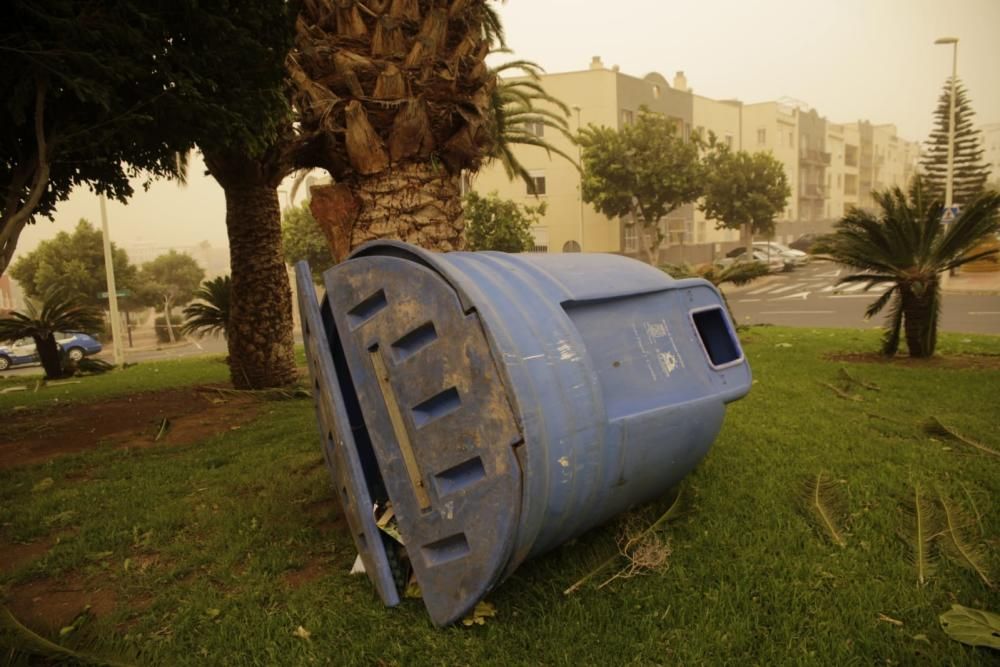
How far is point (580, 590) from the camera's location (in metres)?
2.79

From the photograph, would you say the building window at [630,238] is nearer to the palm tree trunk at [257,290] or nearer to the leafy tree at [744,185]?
the leafy tree at [744,185]

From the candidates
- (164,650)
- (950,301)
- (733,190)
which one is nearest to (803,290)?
(950,301)

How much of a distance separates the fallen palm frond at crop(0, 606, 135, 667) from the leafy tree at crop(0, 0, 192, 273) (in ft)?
9.03

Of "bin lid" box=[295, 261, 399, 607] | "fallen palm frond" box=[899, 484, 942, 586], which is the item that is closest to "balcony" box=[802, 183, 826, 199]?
"fallen palm frond" box=[899, 484, 942, 586]

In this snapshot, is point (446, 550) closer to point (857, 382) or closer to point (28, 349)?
point (857, 382)

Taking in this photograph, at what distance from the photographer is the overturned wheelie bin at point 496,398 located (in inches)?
87.9

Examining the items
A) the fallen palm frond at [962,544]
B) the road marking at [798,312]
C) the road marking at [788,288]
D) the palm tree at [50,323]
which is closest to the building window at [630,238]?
the road marking at [788,288]

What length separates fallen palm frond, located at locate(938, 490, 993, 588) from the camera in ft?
9.22

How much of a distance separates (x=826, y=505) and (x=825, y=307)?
18554 mm

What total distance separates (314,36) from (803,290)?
25.6 m

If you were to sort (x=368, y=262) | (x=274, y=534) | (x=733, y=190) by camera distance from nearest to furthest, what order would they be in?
(x=368, y=262) < (x=274, y=534) < (x=733, y=190)

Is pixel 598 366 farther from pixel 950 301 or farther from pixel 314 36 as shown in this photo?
pixel 950 301

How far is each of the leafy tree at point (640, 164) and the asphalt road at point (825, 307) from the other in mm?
5999

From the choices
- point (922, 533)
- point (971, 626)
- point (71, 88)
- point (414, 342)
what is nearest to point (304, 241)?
point (71, 88)
